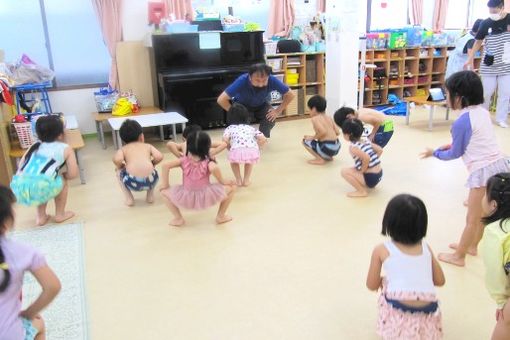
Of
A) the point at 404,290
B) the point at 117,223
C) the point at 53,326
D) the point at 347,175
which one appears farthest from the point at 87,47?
the point at 404,290

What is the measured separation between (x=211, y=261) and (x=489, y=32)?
15.3 feet

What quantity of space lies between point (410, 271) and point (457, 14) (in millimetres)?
7896

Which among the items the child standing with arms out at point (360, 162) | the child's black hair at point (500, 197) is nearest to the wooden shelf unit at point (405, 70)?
the child standing with arms out at point (360, 162)

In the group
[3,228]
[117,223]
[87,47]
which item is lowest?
[117,223]

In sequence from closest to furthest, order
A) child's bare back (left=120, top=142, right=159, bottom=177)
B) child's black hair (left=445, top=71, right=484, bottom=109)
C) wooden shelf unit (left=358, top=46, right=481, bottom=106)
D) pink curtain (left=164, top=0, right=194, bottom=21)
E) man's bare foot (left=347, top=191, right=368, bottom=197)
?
child's black hair (left=445, top=71, right=484, bottom=109), child's bare back (left=120, top=142, right=159, bottom=177), man's bare foot (left=347, top=191, right=368, bottom=197), pink curtain (left=164, top=0, right=194, bottom=21), wooden shelf unit (left=358, top=46, right=481, bottom=106)

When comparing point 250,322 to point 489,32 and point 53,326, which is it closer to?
point 53,326

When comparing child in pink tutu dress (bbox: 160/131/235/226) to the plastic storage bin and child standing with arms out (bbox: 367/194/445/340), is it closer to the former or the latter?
child standing with arms out (bbox: 367/194/445/340)

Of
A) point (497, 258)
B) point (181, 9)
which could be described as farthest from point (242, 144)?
point (181, 9)

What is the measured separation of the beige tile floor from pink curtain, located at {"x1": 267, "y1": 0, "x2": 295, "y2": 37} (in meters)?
3.05

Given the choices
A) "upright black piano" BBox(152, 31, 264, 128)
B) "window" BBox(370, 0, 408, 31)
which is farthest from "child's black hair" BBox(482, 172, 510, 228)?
"window" BBox(370, 0, 408, 31)

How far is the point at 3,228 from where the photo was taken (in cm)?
130

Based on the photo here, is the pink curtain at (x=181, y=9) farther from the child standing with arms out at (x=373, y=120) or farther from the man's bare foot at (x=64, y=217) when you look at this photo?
the man's bare foot at (x=64, y=217)

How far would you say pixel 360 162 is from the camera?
3.43 m

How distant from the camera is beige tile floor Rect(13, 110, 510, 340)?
1983 millimetres
